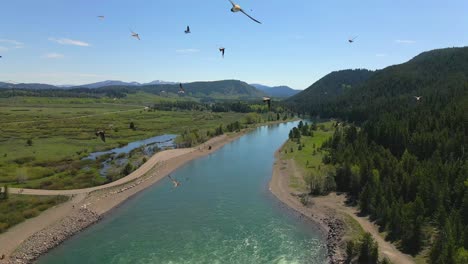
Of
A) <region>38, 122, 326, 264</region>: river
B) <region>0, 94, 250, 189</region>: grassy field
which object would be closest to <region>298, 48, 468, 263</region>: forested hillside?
<region>38, 122, 326, 264</region>: river

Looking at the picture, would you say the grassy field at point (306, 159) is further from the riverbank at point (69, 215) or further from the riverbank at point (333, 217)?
the riverbank at point (69, 215)

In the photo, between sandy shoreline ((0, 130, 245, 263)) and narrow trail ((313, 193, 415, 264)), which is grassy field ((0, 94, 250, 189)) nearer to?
sandy shoreline ((0, 130, 245, 263))

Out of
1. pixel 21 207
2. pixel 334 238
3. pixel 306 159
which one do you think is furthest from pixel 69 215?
pixel 306 159

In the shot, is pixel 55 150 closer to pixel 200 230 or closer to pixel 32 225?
pixel 32 225

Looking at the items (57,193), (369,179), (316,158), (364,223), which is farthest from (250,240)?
(316,158)

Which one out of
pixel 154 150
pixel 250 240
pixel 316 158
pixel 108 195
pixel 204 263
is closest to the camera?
pixel 204 263

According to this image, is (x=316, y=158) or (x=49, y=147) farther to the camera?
(x=49, y=147)

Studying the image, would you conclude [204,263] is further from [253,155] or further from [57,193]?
[253,155]
